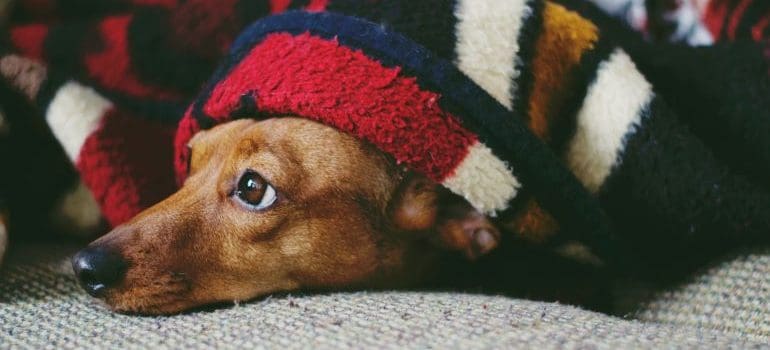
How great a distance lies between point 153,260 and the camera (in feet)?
3.62

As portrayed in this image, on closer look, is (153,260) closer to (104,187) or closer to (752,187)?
(104,187)

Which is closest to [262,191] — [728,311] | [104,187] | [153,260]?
[153,260]

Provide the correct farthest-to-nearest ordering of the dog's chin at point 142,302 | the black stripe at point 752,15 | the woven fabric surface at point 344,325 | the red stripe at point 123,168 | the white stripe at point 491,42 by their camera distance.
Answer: the black stripe at point 752,15 < the red stripe at point 123,168 < the white stripe at point 491,42 < the dog's chin at point 142,302 < the woven fabric surface at point 344,325

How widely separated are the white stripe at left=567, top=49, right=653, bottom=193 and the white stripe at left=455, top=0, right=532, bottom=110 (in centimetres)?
14

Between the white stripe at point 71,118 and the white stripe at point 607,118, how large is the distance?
0.86 metres

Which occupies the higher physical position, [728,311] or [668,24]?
[668,24]

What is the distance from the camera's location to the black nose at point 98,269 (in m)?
1.07

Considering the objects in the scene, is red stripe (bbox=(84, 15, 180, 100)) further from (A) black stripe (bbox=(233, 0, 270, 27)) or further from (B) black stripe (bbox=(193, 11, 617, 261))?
(B) black stripe (bbox=(193, 11, 617, 261))

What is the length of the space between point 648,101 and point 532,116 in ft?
0.60

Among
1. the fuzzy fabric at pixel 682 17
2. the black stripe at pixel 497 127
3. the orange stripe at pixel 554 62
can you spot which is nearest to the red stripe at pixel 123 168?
the black stripe at pixel 497 127

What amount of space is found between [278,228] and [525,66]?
18.1 inches

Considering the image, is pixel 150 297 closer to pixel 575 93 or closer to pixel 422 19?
pixel 422 19

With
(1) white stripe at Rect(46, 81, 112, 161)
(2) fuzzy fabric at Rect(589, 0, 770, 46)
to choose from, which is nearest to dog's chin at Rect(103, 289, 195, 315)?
(1) white stripe at Rect(46, 81, 112, 161)

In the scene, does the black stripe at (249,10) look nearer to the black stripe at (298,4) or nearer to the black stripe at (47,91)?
the black stripe at (298,4)
